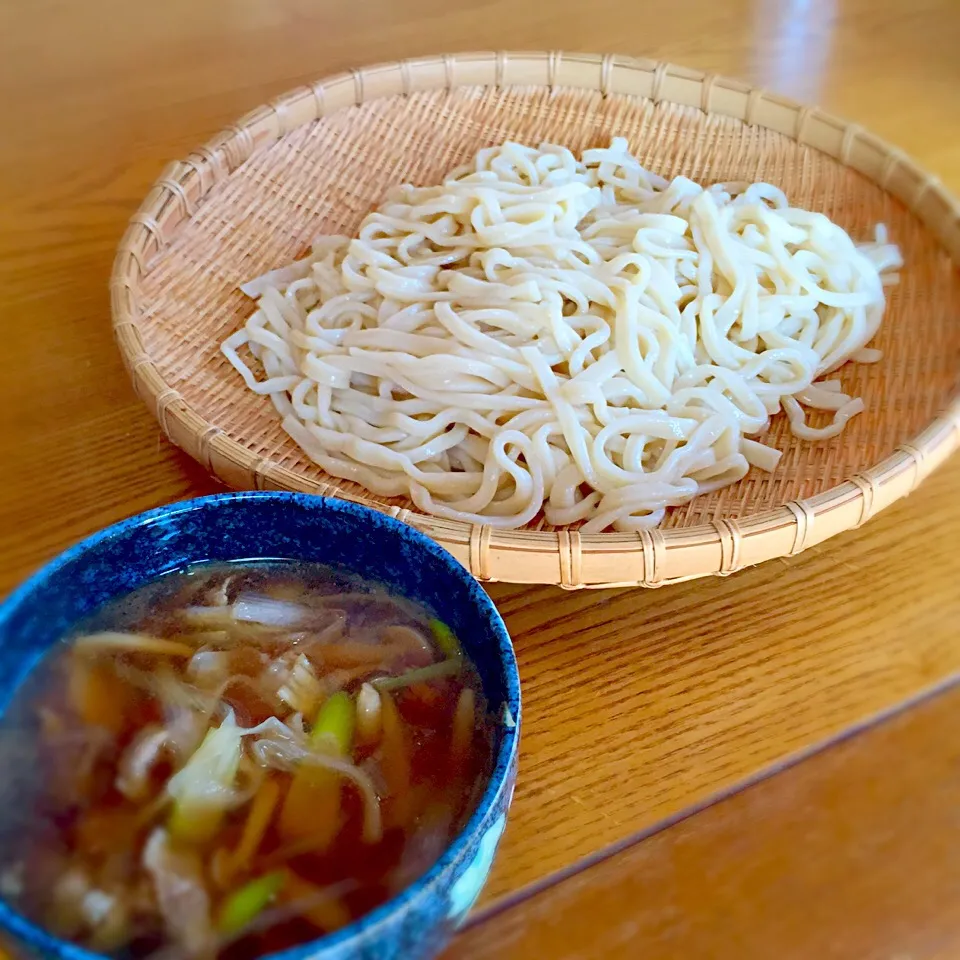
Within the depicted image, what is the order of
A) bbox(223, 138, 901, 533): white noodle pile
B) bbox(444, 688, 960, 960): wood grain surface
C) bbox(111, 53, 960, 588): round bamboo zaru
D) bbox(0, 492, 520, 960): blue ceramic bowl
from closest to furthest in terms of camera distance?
bbox(0, 492, 520, 960): blue ceramic bowl → bbox(444, 688, 960, 960): wood grain surface → bbox(111, 53, 960, 588): round bamboo zaru → bbox(223, 138, 901, 533): white noodle pile

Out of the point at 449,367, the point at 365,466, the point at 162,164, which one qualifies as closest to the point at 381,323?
the point at 449,367

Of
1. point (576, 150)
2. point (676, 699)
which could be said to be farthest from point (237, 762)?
point (576, 150)

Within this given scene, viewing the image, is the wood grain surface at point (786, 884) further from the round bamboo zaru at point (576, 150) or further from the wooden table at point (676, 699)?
the round bamboo zaru at point (576, 150)

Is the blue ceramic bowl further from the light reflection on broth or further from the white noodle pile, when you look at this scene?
the white noodle pile

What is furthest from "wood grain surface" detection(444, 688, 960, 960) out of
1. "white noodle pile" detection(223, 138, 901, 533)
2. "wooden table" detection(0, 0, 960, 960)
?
"white noodle pile" detection(223, 138, 901, 533)

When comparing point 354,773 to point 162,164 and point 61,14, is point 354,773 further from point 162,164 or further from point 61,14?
point 61,14
